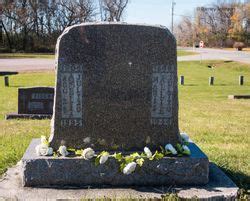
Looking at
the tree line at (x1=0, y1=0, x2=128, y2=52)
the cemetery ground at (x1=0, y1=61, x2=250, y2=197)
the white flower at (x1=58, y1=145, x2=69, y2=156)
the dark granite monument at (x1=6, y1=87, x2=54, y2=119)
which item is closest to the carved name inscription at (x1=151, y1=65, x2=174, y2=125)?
the white flower at (x1=58, y1=145, x2=69, y2=156)

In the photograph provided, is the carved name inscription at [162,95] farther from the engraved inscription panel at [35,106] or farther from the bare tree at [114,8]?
the bare tree at [114,8]

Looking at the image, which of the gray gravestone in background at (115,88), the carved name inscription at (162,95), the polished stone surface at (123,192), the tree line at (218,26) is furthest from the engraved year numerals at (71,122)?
the tree line at (218,26)

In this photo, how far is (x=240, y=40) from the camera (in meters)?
84.6

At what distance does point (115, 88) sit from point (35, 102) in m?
7.19

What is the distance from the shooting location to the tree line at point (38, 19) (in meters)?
61.6

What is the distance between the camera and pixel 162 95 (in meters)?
5.57

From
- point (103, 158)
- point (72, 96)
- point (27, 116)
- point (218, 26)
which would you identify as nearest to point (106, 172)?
point (103, 158)

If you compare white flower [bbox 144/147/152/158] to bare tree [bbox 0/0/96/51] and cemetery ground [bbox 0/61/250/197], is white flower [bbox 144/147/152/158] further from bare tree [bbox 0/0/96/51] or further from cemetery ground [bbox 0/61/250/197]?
bare tree [bbox 0/0/96/51]

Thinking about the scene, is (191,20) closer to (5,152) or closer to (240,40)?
(240,40)

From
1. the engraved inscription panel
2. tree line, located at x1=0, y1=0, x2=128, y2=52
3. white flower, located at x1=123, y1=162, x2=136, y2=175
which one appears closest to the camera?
white flower, located at x1=123, y1=162, x2=136, y2=175

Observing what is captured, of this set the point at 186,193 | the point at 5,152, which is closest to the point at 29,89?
the point at 5,152

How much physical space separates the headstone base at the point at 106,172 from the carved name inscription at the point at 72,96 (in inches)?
18.1

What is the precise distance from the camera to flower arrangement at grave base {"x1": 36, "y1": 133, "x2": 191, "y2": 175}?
17.3 feet

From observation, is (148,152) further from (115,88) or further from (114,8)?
(114,8)
